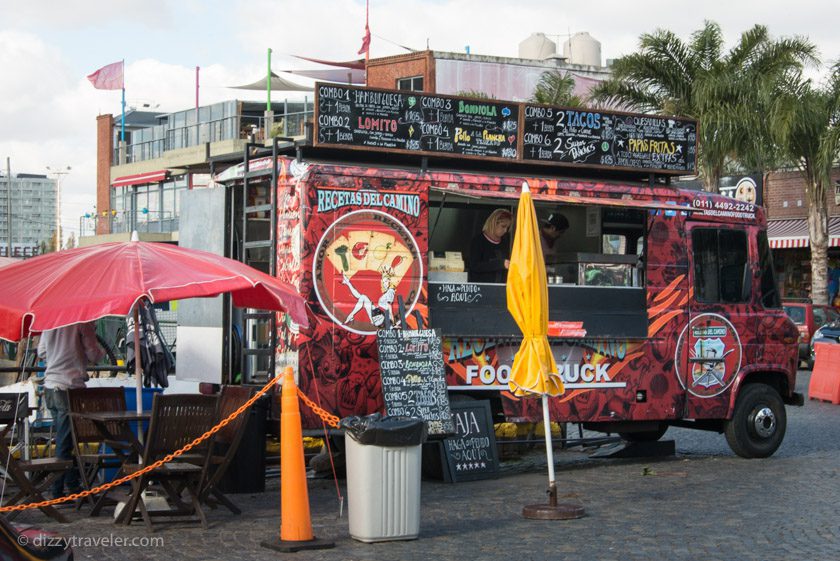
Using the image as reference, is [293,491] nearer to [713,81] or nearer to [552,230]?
[552,230]

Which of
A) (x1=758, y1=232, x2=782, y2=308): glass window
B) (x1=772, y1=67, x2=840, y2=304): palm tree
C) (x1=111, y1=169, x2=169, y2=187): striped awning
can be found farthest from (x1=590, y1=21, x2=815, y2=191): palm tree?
(x1=111, y1=169, x2=169, y2=187): striped awning

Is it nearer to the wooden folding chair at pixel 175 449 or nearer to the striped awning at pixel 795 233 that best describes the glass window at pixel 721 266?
the wooden folding chair at pixel 175 449

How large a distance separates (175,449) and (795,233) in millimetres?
33830

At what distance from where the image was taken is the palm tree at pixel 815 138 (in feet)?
93.1

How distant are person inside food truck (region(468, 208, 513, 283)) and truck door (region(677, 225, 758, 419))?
2026 millimetres

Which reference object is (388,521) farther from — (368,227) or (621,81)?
(621,81)

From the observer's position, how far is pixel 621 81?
29250 mm

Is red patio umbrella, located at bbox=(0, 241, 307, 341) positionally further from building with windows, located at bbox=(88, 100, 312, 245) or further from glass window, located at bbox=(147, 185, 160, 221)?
glass window, located at bbox=(147, 185, 160, 221)

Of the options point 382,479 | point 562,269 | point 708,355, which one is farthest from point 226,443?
point 708,355

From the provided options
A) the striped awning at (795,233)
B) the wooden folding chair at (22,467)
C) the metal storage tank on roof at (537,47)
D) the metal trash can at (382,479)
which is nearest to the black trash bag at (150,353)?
the wooden folding chair at (22,467)

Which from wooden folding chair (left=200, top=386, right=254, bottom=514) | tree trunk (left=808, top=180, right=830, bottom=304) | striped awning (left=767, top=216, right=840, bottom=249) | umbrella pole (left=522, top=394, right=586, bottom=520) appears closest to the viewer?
wooden folding chair (left=200, top=386, right=254, bottom=514)

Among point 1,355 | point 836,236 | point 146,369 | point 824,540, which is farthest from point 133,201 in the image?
point 824,540

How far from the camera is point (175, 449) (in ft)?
30.1

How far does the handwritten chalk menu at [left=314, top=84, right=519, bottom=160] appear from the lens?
11.1 metres
